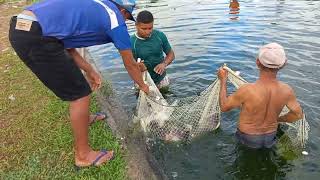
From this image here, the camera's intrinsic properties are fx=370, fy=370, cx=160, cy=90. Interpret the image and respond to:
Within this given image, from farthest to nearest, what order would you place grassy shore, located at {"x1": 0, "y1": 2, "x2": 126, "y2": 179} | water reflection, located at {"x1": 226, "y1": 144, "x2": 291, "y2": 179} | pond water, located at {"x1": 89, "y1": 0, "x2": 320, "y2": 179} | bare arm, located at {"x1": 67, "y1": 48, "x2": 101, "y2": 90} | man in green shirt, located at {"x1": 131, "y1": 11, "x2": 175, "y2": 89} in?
1. man in green shirt, located at {"x1": 131, "y1": 11, "x2": 175, "y2": 89}
2. bare arm, located at {"x1": 67, "y1": 48, "x2": 101, "y2": 90}
3. pond water, located at {"x1": 89, "y1": 0, "x2": 320, "y2": 179}
4. water reflection, located at {"x1": 226, "y1": 144, "x2": 291, "y2": 179}
5. grassy shore, located at {"x1": 0, "y1": 2, "x2": 126, "y2": 179}

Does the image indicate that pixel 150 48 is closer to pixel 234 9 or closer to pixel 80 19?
pixel 80 19

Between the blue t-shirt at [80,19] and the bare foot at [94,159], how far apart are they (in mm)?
1373

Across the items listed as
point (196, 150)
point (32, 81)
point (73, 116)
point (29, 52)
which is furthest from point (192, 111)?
point (32, 81)

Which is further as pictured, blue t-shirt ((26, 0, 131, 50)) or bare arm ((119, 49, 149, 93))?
bare arm ((119, 49, 149, 93))

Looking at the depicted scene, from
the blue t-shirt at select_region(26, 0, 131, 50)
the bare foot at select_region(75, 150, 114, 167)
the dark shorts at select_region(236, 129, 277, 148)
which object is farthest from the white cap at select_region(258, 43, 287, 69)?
the bare foot at select_region(75, 150, 114, 167)

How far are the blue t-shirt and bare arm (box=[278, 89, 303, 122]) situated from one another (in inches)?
82.5

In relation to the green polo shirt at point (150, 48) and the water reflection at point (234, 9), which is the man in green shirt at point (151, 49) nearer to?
the green polo shirt at point (150, 48)

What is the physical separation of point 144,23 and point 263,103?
2.58 metres

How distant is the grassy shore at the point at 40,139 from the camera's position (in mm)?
4281

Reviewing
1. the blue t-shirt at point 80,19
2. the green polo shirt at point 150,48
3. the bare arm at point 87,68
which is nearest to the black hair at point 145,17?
the green polo shirt at point 150,48

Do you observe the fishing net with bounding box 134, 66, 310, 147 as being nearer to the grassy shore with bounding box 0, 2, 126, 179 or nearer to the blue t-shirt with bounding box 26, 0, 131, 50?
the grassy shore with bounding box 0, 2, 126, 179

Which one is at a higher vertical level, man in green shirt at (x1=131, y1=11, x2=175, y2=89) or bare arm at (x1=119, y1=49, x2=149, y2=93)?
bare arm at (x1=119, y1=49, x2=149, y2=93)

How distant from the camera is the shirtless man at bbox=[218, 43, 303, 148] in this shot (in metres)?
4.14

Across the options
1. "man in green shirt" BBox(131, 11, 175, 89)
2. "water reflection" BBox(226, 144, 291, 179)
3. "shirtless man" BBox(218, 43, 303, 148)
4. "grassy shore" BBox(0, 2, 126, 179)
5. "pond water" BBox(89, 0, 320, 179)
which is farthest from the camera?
"man in green shirt" BBox(131, 11, 175, 89)
